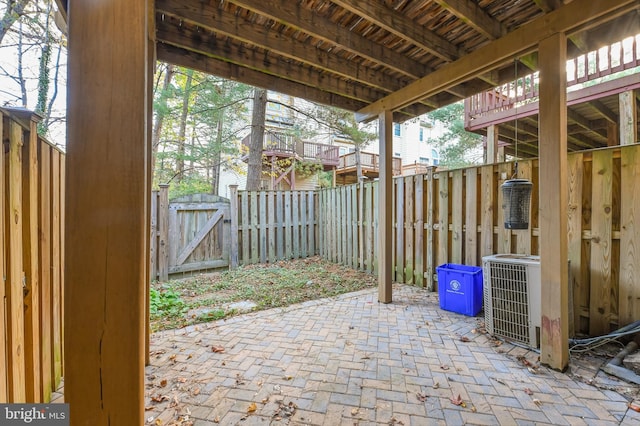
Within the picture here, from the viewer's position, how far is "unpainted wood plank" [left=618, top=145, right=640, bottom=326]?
2.55 metres

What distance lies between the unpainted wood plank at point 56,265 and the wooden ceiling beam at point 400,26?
2377mm

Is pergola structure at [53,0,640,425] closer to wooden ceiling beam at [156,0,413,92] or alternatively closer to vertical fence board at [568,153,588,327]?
wooden ceiling beam at [156,0,413,92]

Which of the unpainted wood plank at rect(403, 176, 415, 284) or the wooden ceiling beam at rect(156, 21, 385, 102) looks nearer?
the wooden ceiling beam at rect(156, 21, 385, 102)

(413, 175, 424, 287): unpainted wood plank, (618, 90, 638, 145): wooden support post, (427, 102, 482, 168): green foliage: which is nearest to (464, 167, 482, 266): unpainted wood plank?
(413, 175, 424, 287): unpainted wood plank

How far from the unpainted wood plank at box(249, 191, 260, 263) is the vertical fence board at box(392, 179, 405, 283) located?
10.6 ft

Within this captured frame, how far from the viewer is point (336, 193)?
6750 mm

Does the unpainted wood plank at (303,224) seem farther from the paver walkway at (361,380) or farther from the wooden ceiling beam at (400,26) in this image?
the wooden ceiling beam at (400,26)

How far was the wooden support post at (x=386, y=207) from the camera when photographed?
401cm

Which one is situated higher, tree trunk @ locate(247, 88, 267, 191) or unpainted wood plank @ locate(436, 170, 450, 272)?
tree trunk @ locate(247, 88, 267, 191)

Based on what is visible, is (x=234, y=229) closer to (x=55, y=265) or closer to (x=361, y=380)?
(x=55, y=265)

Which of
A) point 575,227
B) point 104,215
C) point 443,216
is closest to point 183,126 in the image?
point 443,216

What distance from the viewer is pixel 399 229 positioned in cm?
502

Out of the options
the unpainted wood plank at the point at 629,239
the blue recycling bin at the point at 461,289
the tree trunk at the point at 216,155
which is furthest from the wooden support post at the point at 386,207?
the tree trunk at the point at 216,155

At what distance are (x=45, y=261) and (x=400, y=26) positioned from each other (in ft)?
10.6
